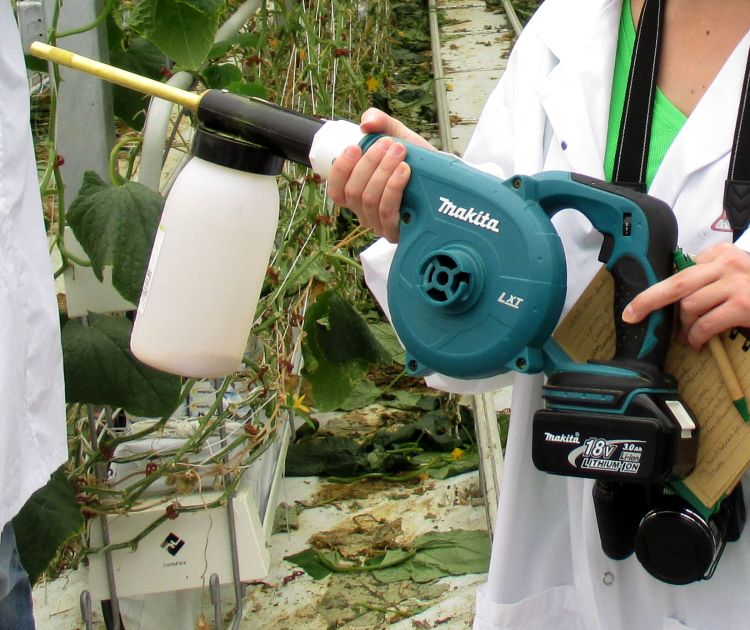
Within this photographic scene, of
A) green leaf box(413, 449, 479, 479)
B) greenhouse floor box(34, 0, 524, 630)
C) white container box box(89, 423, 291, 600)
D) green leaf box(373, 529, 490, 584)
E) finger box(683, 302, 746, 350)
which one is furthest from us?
green leaf box(413, 449, 479, 479)

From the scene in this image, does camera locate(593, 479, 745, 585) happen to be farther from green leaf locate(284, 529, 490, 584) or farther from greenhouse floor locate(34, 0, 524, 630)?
green leaf locate(284, 529, 490, 584)

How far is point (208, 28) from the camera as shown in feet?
6.73

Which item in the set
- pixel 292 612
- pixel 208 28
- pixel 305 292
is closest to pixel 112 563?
pixel 292 612

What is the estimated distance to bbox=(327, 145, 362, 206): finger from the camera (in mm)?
1380

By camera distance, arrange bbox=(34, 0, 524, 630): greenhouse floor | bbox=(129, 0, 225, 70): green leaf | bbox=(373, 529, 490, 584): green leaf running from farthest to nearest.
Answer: bbox=(373, 529, 490, 584): green leaf, bbox=(34, 0, 524, 630): greenhouse floor, bbox=(129, 0, 225, 70): green leaf

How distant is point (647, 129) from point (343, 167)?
399 mm

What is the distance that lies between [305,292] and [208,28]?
0.89 metres

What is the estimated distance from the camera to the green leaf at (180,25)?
2.02m

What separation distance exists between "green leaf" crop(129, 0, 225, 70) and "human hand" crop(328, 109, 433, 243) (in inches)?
28.4

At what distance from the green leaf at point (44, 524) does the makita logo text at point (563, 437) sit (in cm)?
106

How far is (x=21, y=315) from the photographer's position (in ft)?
4.76

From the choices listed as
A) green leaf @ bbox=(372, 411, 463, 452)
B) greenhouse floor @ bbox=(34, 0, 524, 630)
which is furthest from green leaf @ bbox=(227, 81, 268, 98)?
green leaf @ bbox=(372, 411, 463, 452)

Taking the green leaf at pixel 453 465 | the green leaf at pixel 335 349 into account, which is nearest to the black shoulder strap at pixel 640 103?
the green leaf at pixel 335 349

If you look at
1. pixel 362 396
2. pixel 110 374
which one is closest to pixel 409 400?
pixel 362 396
